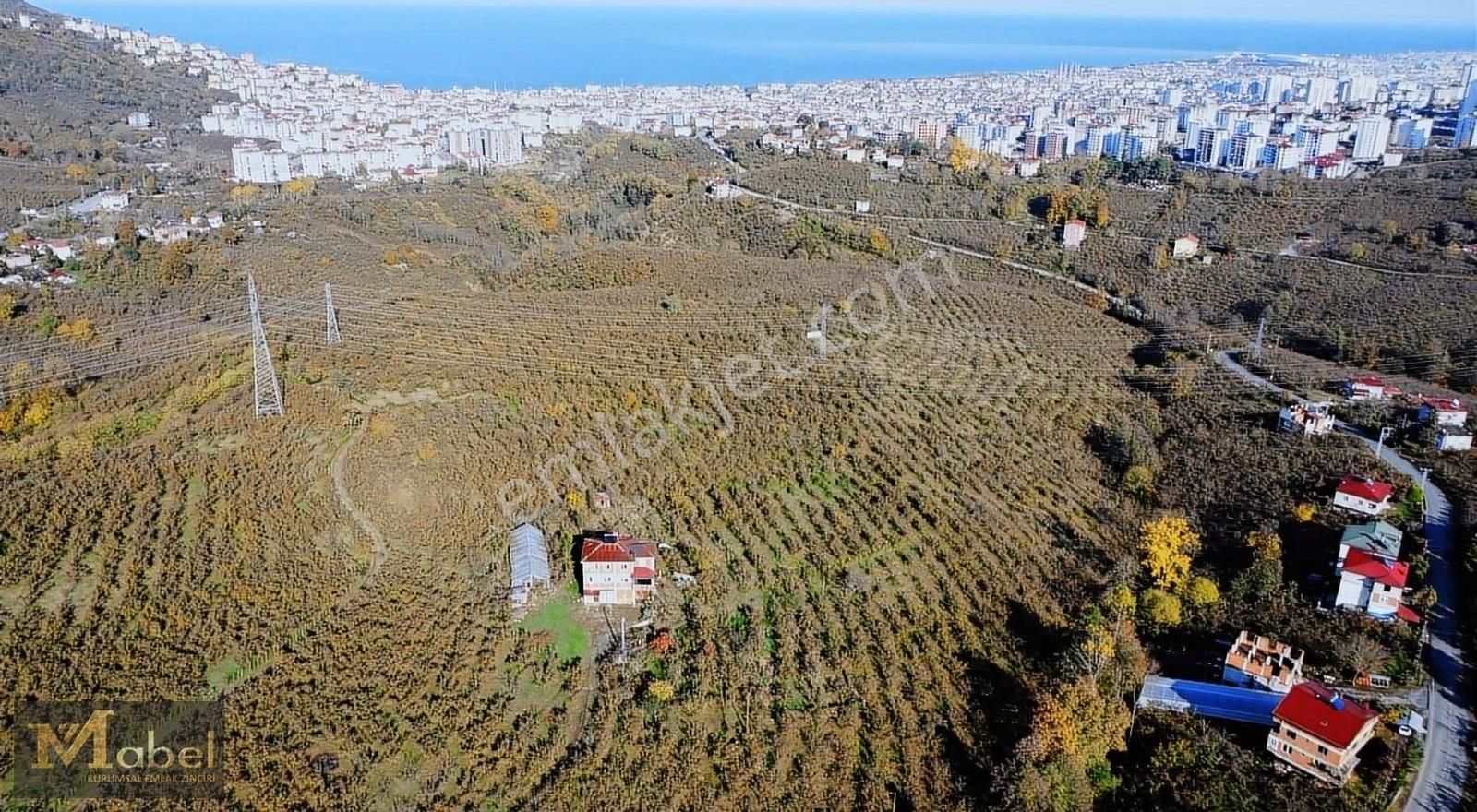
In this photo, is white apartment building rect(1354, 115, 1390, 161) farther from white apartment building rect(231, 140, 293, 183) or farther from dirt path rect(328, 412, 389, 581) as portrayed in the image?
white apartment building rect(231, 140, 293, 183)

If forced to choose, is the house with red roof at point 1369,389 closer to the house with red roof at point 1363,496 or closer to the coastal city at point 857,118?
the house with red roof at point 1363,496

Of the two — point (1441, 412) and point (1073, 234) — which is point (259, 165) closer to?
point (1073, 234)

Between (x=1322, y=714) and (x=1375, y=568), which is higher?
(x=1375, y=568)

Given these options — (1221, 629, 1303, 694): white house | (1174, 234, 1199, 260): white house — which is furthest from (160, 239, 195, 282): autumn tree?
(1174, 234, 1199, 260): white house

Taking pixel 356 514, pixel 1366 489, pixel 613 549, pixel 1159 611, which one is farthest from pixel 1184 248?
pixel 356 514

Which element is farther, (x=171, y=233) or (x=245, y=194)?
(x=245, y=194)

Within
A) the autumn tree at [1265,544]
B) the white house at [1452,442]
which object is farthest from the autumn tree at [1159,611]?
the white house at [1452,442]

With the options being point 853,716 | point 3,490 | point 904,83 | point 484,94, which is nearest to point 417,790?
point 853,716
